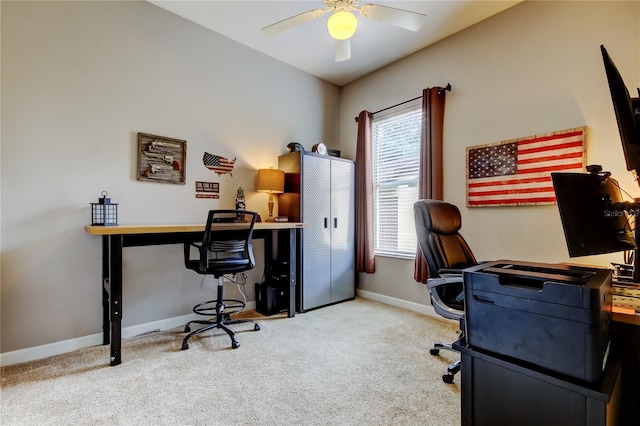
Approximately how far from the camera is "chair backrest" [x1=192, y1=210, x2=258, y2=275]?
2.42 metres

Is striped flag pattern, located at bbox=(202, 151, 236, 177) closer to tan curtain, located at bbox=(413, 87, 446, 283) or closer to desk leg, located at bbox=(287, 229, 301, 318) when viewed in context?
desk leg, located at bbox=(287, 229, 301, 318)

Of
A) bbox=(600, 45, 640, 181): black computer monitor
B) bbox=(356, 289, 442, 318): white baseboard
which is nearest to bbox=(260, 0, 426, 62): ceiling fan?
bbox=(600, 45, 640, 181): black computer monitor

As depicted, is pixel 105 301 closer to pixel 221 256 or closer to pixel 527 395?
pixel 221 256

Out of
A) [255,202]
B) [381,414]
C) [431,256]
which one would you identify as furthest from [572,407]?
[255,202]

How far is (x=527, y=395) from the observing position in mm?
957

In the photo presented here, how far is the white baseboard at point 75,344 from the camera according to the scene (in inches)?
84.2

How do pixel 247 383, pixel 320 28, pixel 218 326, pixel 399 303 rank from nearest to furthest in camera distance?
pixel 247 383 → pixel 218 326 → pixel 320 28 → pixel 399 303

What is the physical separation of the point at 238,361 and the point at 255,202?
1752 millimetres

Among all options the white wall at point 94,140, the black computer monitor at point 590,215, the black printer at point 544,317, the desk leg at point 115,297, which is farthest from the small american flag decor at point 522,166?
the desk leg at point 115,297

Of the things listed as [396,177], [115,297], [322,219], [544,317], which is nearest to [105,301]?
[115,297]

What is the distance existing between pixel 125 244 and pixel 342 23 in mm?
2324

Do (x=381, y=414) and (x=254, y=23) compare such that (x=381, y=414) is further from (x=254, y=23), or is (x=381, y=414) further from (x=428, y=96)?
(x=254, y=23)

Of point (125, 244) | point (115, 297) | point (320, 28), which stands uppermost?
point (320, 28)

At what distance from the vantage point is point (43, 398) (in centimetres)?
172
